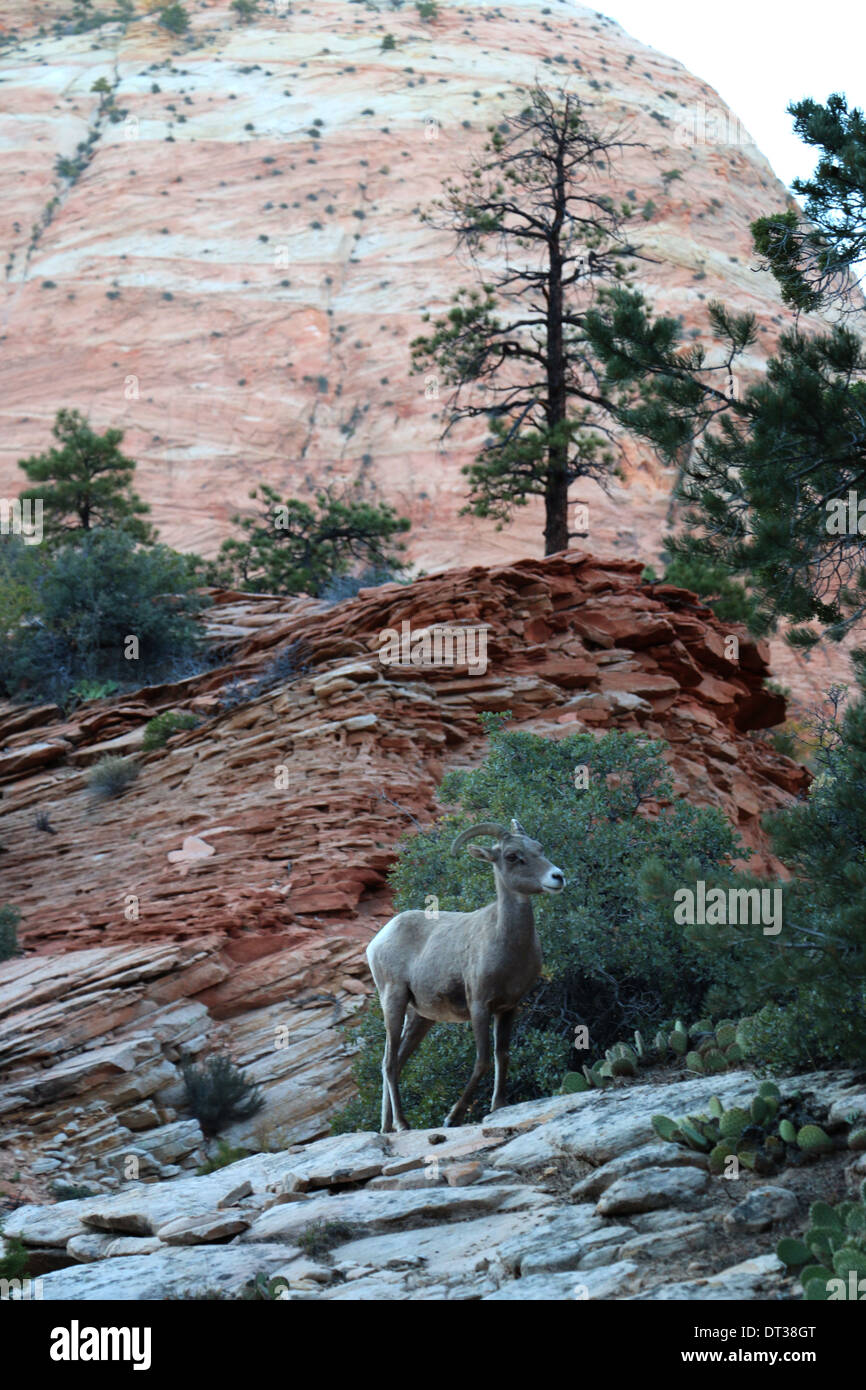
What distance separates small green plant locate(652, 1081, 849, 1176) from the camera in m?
5.70

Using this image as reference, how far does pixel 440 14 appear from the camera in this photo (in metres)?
71.2

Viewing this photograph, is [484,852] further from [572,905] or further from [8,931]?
[8,931]

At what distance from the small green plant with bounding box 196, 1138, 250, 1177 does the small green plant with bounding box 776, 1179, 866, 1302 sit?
A: 22.5 ft

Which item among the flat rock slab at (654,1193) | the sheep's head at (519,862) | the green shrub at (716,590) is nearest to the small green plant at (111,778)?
the green shrub at (716,590)

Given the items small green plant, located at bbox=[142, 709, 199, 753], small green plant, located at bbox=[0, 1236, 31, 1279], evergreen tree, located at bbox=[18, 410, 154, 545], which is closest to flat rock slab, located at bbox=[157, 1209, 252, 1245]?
small green plant, located at bbox=[0, 1236, 31, 1279]

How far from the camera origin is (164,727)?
59.1 feet

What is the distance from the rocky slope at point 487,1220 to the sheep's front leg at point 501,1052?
0.32 meters

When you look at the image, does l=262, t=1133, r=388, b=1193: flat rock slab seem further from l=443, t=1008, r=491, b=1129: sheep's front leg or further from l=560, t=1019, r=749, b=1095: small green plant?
l=560, t=1019, r=749, b=1095: small green plant

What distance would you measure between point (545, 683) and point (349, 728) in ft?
9.47

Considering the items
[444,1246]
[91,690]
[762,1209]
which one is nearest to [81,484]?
[91,690]

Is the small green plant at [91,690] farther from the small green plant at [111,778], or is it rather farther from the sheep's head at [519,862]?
the sheep's head at [519,862]

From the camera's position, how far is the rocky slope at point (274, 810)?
11.9m

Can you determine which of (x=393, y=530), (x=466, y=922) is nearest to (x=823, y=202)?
(x=466, y=922)

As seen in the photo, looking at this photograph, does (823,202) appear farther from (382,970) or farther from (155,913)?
(155,913)
